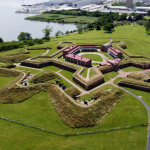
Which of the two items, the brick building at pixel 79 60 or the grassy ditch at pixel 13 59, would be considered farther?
the grassy ditch at pixel 13 59

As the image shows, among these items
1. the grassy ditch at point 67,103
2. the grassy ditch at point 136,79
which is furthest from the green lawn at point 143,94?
the grassy ditch at point 67,103

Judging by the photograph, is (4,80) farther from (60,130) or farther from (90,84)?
(60,130)

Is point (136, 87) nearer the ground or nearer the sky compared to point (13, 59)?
nearer the ground

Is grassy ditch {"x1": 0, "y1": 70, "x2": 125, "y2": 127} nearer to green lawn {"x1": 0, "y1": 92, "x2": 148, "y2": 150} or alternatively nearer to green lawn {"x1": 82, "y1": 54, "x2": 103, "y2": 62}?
green lawn {"x1": 0, "y1": 92, "x2": 148, "y2": 150}

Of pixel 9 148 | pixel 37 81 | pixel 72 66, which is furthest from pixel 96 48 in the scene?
pixel 9 148

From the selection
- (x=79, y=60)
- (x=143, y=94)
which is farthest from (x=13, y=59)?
(x=143, y=94)

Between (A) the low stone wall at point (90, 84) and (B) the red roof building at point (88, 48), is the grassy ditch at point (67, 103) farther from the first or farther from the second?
(B) the red roof building at point (88, 48)

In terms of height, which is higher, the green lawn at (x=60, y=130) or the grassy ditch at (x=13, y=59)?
the grassy ditch at (x=13, y=59)

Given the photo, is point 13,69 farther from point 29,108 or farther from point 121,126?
point 121,126
